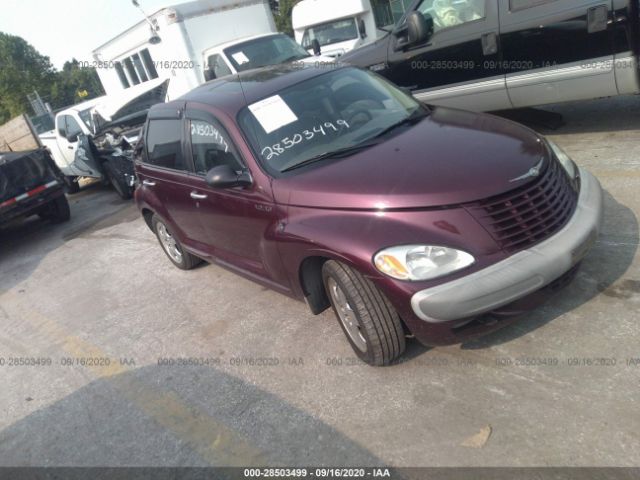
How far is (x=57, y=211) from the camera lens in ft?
29.5

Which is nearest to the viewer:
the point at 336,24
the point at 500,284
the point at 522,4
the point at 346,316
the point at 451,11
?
the point at 500,284

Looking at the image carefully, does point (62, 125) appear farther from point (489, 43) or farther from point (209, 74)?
point (489, 43)

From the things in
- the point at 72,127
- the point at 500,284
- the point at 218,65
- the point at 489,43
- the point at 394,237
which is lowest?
the point at 500,284

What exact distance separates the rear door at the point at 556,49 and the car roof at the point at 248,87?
2411mm

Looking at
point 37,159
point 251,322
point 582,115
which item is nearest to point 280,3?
point 37,159

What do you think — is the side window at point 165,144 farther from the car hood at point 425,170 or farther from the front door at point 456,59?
the front door at point 456,59

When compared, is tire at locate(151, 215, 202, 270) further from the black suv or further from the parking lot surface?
the black suv

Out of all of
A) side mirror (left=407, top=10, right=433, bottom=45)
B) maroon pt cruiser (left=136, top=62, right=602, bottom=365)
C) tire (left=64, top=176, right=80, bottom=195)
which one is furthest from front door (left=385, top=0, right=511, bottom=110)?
tire (left=64, top=176, right=80, bottom=195)

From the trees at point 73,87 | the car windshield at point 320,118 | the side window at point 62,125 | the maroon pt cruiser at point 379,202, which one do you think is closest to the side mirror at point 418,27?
the maroon pt cruiser at point 379,202

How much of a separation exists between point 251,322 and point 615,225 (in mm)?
2823

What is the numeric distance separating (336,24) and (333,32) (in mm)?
218

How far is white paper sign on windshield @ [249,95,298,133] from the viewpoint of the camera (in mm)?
3504

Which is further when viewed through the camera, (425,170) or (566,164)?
(566,164)

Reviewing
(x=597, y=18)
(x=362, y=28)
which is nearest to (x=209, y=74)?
(x=362, y=28)
